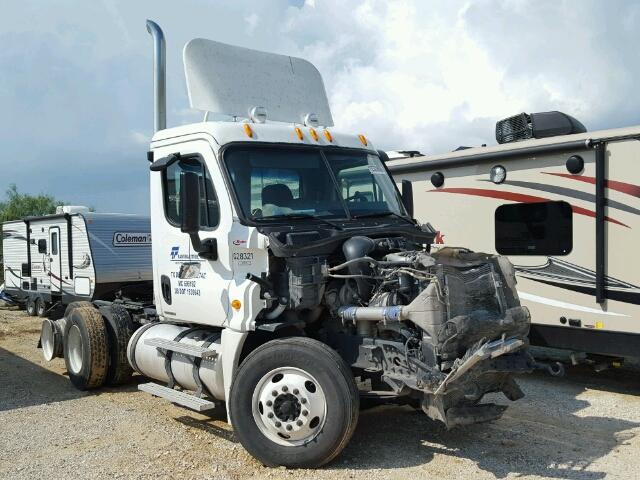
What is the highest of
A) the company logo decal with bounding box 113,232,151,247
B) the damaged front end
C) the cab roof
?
the cab roof

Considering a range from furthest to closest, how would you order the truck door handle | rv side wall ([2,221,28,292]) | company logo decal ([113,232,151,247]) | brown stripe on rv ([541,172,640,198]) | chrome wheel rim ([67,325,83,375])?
rv side wall ([2,221,28,292]), company logo decal ([113,232,151,247]), chrome wheel rim ([67,325,83,375]), brown stripe on rv ([541,172,640,198]), the truck door handle

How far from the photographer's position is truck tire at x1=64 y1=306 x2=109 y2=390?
7633 mm

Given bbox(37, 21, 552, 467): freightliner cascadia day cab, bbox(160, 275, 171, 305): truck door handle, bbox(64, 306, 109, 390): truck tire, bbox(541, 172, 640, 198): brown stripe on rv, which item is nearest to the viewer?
bbox(37, 21, 552, 467): freightliner cascadia day cab

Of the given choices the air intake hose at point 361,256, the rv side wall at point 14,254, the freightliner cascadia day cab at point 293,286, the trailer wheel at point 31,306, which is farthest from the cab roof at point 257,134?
the rv side wall at point 14,254

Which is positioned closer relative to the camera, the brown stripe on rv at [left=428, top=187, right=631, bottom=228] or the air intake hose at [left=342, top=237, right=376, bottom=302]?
the air intake hose at [left=342, top=237, right=376, bottom=302]

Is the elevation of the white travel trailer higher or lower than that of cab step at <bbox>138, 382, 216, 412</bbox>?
higher

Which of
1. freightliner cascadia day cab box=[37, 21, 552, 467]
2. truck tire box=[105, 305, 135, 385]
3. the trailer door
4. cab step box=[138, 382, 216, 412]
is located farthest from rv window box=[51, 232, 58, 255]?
cab step box=[138, 382, 216, 412]

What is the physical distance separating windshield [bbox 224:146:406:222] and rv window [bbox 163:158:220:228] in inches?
10.6

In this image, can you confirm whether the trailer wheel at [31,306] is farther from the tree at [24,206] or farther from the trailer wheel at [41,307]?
the tree at [24,206]

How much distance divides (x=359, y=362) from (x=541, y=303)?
3.48 metres

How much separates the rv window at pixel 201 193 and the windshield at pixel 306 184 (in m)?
0.27

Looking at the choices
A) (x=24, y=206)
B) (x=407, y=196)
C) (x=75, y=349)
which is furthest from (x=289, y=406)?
Answer: (x=24, y=206)

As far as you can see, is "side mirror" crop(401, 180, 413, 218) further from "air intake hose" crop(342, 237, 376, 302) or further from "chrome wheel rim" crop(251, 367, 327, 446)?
"chrome wheel rim" crop(251, 367, 327, 446)

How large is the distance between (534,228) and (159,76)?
186 inches
